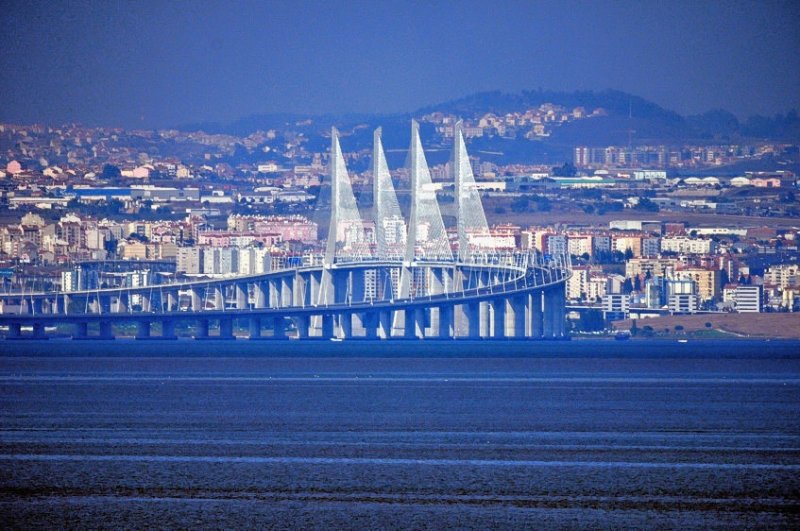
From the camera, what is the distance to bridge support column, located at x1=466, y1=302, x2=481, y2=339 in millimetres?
62969

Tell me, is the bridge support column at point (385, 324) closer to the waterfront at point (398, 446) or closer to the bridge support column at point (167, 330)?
the bridge support column at point (167, 330)

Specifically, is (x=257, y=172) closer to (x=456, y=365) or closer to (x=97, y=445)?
(x=456, y=365)

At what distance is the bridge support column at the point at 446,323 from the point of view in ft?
209

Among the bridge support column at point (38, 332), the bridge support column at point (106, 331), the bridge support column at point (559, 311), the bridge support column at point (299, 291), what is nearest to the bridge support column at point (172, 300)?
the bridge support column at point (106, 331)

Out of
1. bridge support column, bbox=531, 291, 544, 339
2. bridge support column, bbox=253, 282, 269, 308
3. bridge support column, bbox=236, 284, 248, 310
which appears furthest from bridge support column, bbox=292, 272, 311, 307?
bridge support column, bbox=531, 291, 544, 339

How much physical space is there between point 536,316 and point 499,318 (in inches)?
48.4

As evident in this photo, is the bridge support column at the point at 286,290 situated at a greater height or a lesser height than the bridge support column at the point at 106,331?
greater

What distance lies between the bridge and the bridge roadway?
0.17 feet

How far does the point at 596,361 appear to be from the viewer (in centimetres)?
5222

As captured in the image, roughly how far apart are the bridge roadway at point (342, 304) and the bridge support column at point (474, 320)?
0.03m

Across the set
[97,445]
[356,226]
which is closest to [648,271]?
[356,226]

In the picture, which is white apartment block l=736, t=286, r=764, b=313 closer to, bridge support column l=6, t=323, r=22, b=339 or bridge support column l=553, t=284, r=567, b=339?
bridge support column l=553, t=284, r=567, b=339

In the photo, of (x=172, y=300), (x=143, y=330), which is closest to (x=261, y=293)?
(x=172, y=300)

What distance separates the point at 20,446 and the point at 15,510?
6347 mm
